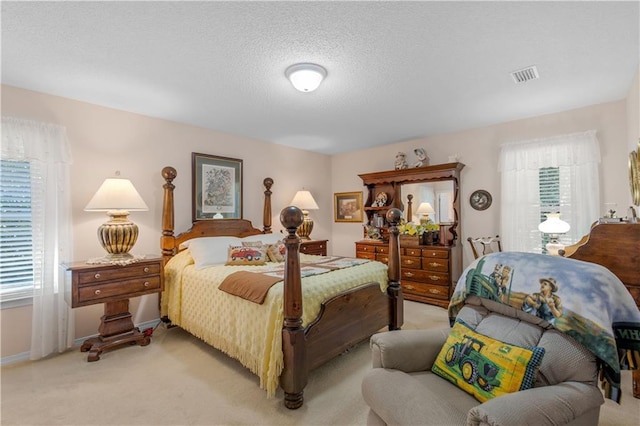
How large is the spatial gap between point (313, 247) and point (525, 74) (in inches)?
132

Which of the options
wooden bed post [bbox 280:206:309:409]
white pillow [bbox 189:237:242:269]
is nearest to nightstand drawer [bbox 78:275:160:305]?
white pillow [bbox 189:237:242:269]

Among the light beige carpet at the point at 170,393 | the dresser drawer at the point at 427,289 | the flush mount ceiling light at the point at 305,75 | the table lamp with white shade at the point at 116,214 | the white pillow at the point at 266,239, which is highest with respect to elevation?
the flush mount ceiling light at the point at 305,75

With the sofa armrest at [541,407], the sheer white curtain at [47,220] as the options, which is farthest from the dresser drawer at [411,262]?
the sheer white curtain at [47,220]

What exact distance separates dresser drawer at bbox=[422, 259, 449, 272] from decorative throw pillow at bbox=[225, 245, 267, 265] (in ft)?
7.71

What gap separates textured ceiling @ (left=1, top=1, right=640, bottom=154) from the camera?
5.68ft

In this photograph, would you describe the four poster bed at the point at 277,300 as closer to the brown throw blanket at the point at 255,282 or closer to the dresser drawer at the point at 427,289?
the brown throw blanket at the point at 255,282

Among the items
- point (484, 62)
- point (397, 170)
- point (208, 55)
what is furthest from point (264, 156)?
point (484, 62)

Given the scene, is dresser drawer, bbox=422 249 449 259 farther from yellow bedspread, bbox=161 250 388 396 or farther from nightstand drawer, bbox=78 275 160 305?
nightstand drawer, bbox=78 275 160 305

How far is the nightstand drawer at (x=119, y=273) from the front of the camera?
8.34 feet

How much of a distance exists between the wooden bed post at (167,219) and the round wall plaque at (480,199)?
13.5 feet

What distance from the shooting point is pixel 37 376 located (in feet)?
7.72

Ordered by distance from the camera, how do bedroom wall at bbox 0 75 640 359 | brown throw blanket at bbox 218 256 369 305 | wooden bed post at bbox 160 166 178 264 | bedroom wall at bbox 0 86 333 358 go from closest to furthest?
brown throw blanket at bbox 218 256 369 305 → bedroom wall at bbox 0 86 333 358 → bedroom wall at bbox 0 75 640 359 → wooden bed post at bbox 160 166 178 264

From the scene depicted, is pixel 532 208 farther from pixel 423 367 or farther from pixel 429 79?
pixel 423 367

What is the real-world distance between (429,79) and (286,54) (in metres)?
1.33
